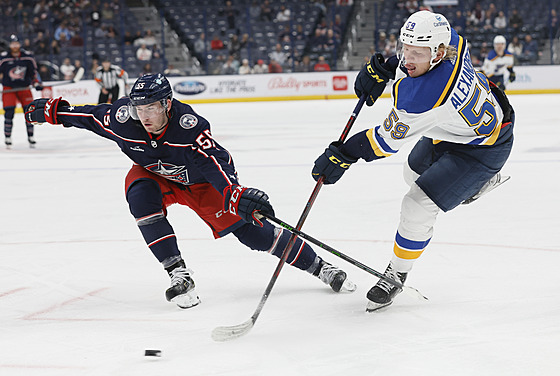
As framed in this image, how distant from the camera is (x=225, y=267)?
3.38 meters

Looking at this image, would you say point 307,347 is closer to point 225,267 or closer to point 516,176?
point 225,267

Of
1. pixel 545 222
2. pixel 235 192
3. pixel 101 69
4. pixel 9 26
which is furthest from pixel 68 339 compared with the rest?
pixel 9 26

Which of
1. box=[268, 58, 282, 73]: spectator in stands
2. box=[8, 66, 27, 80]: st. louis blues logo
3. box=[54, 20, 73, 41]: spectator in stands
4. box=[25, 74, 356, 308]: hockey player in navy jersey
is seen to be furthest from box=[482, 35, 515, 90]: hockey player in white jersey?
box=[54, 20, 73, 41]: spectator in stands

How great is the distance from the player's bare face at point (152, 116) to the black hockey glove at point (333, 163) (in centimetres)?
62

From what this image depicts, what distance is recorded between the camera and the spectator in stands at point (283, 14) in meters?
16.8

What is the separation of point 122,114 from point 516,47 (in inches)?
532

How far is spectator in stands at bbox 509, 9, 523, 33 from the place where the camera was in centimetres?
Result: 1546

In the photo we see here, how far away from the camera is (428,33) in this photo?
2459 millimetres

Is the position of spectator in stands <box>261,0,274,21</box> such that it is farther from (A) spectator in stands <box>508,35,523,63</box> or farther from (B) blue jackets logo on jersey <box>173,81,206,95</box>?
(A) spectator in stands <box>508,35,523,63</box>

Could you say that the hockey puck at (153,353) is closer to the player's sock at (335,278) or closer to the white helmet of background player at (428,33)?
the player's sock at (335,278)

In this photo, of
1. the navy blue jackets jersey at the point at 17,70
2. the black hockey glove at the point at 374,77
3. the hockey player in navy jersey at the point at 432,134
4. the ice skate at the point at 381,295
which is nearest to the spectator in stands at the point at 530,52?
the navy blue jackets jersey at the point at 17,70

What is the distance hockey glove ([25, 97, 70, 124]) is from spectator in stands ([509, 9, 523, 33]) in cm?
1408

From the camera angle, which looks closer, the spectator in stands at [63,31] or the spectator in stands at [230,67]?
the spectator in stands at [230,67]

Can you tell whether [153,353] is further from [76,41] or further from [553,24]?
[553,24]
